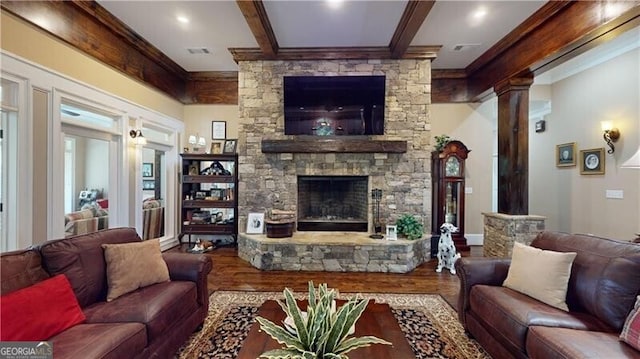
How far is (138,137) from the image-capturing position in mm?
4750

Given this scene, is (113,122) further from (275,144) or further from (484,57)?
(484,57)

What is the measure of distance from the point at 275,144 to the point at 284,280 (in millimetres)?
2147

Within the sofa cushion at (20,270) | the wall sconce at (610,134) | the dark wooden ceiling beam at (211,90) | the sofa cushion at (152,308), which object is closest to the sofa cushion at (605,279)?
the sofa cushion at (152,308)

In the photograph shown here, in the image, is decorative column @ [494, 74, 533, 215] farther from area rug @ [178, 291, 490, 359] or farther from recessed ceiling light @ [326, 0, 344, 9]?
recessed ceiling light @ [326, 0, 344, 9]

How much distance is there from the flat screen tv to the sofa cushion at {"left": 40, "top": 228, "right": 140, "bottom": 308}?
3297 millimetres

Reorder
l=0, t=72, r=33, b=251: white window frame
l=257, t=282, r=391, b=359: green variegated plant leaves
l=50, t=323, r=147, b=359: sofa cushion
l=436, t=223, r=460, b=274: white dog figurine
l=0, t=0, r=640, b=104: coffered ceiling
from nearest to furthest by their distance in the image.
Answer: l=257, t=282, r=391, b=359: green variegated plant leaves, l=50, t=323, r=147, b=359: sofa cushion, l=0, t=72, r=33, b=251: white window frame, l=0, t=0, r=640, b=104: coffered ceiling, l=436, t=223, r=460, b=274: white dog figurine

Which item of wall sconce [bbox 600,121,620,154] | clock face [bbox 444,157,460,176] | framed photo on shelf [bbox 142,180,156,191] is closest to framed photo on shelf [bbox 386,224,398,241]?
clock face [bbox 444,157,460,176]

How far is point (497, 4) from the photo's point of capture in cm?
355

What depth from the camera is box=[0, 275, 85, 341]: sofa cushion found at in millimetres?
1570

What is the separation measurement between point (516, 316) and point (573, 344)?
0.38m

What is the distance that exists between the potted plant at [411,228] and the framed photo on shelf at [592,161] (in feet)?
10.2

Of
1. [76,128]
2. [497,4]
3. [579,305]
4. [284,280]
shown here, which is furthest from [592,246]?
[76,128]

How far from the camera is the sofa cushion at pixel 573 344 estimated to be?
157 centimetres

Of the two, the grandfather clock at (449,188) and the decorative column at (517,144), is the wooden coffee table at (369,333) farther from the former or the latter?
the grandfather clock at (449,188)
